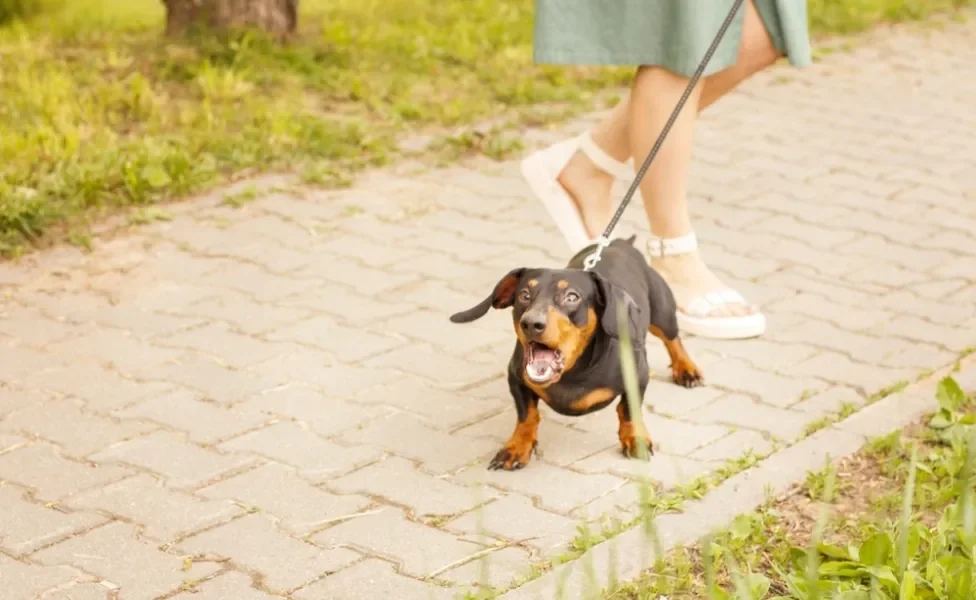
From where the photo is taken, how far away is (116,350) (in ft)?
14.9

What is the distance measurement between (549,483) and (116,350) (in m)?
1.62

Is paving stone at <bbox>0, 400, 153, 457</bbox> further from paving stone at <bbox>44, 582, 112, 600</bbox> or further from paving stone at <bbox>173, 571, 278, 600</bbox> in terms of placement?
paving stone at <bbox>173, 571, 278, 600</bbox>

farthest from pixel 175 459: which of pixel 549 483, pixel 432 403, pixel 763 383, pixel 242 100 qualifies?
pixel 242 100

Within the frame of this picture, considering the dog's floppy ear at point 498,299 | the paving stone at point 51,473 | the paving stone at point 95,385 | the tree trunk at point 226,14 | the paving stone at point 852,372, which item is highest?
the tree trunk at point 226,14

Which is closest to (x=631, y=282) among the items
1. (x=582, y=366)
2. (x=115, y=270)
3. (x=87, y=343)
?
(x=582, y=366)

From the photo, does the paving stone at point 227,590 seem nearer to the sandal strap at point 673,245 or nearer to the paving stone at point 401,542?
the paving stone at point 401,542

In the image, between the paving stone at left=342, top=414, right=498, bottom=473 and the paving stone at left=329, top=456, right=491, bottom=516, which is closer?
the paving stone at left=329, top=456, right=491, bottom=516

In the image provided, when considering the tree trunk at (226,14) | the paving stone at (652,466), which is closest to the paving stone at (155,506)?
the paving stone at (652,466)

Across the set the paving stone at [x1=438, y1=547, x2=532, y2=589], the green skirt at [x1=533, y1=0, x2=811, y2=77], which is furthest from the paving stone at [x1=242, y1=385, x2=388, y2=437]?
the green skirt at [x1=533, y1=0, x2=811, y2=77]

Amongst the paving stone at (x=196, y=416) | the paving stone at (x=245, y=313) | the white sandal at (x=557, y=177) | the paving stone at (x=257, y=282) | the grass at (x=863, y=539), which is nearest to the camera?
the grass at (x=863, y=539)

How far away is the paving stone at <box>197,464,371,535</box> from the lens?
3494mm

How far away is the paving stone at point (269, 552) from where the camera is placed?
3.22m

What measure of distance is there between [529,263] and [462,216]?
623mm

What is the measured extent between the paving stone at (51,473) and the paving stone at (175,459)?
0.07m
